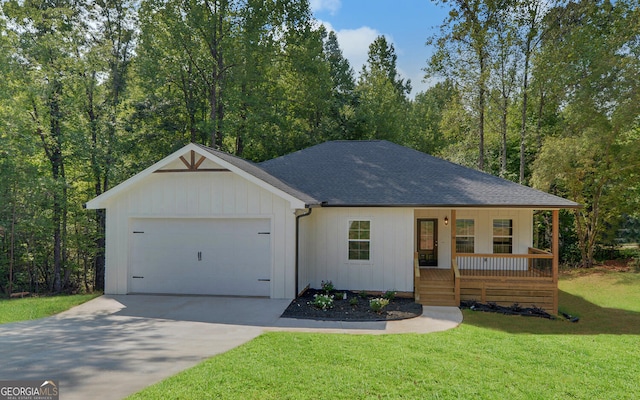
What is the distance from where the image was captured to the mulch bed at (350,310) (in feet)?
28.9

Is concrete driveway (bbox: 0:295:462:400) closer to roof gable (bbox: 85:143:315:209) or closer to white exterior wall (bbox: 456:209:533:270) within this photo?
roof gable (bbox: 85:143:315:209)

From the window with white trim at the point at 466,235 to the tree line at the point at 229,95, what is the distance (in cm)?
768

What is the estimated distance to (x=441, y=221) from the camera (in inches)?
513

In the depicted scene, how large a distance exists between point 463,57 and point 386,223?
13917 millimetres

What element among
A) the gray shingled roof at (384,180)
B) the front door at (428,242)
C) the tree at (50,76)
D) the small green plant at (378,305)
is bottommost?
the small green plant at (378,305)

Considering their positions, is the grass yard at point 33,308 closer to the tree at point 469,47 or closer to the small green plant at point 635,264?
the tree at point 469,47

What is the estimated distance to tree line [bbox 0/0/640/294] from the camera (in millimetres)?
16312

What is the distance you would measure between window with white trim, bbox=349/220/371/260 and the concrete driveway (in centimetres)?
256

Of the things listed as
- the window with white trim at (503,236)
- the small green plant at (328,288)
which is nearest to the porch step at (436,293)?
the small green plant at (328,288)

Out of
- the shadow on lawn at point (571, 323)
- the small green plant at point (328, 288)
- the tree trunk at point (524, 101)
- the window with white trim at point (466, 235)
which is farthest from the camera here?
the tree trunk at point (524, 101)

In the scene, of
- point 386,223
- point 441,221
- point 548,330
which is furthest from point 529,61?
point 548,330

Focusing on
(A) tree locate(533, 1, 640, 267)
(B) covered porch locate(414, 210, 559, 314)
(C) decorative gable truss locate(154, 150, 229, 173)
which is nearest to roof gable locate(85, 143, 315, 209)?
(C) decorative gable truss locate(154, 150, 229, 173)

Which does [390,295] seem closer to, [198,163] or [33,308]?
[198,163]

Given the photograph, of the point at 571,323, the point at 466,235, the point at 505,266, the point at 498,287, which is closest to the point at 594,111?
the point at 466,235
